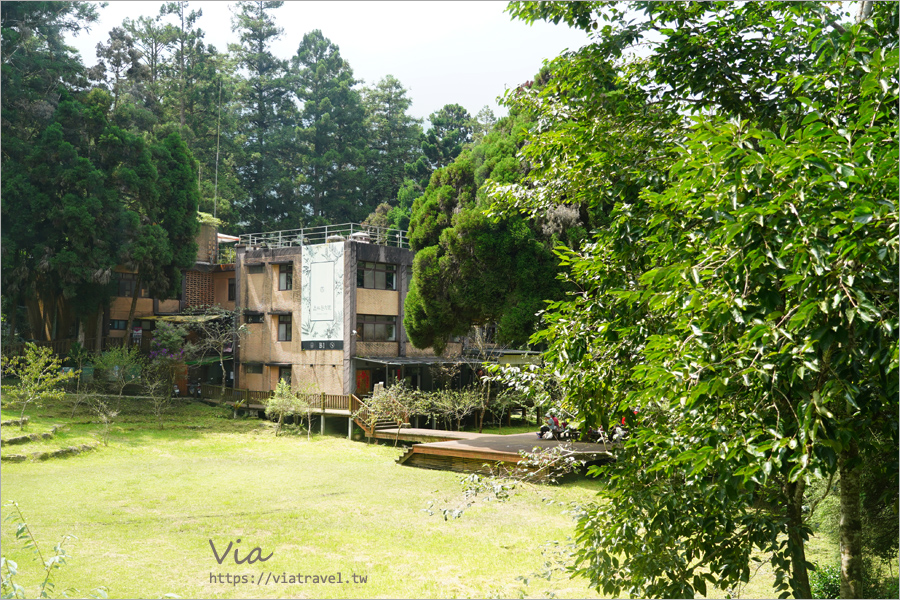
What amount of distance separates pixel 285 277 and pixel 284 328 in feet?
6.43

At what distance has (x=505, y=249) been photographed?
16.8 meters

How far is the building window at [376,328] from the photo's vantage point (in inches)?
965

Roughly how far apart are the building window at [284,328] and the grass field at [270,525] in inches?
294

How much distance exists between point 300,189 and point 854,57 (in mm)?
39097

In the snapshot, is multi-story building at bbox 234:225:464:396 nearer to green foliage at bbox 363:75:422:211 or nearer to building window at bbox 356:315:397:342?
building window at bbox 356:315:397:342

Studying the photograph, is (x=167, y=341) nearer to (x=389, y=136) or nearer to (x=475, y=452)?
(x=475, y=452)

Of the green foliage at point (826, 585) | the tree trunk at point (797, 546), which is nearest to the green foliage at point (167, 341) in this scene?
the green foliage at point (826, 585)

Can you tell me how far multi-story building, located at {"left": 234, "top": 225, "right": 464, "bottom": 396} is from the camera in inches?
946

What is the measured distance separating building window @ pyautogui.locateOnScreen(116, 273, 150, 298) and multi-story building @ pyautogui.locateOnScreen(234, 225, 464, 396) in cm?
488

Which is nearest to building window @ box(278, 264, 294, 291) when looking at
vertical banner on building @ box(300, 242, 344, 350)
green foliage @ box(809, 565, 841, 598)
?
vertical banner on building @ box(300, 242, 344, 350)

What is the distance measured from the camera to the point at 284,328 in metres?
25.9

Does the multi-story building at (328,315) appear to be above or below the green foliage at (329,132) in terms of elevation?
below

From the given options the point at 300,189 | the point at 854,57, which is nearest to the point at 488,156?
the point at 854,57

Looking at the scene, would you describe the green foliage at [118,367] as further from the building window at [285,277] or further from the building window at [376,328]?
the building window at [376,328]
